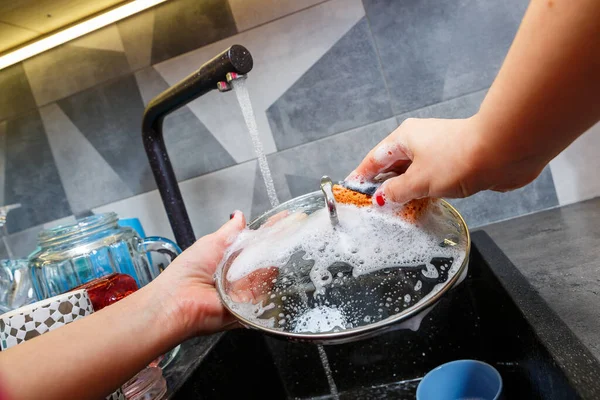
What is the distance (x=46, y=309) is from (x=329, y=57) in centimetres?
62

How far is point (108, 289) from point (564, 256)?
629 mm

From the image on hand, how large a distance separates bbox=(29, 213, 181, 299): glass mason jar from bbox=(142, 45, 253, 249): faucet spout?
0.05 meters

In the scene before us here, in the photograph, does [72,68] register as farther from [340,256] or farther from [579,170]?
[579,170]

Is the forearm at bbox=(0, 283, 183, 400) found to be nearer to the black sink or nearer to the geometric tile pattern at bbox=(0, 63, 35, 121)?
the black sink

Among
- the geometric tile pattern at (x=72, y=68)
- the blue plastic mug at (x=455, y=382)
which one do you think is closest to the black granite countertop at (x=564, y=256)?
the blue plastic mug at (x=455, y=382)

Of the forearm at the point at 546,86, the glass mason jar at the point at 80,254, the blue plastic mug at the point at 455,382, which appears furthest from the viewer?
the glass mason jar at the point at 80,254

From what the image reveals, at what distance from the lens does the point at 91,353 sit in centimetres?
42

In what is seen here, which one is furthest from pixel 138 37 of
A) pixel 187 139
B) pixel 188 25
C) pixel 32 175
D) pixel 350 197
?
pixel 350 197

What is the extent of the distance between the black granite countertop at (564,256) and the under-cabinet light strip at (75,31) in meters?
0.78

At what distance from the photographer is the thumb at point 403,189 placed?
0.39 metres

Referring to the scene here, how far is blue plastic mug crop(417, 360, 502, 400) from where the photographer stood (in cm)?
51

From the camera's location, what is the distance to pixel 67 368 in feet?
1.33

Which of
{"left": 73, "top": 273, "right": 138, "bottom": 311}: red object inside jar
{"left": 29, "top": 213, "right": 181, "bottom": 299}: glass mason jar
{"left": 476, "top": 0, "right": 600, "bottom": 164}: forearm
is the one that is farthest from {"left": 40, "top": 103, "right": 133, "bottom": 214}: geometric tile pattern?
{"left": 476, "top": 0, "right": 600, "bottom": 164}: forearm

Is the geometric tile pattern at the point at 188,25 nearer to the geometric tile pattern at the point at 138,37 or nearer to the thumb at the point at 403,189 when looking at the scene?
the geometric tile pattern at the point at 138,37
